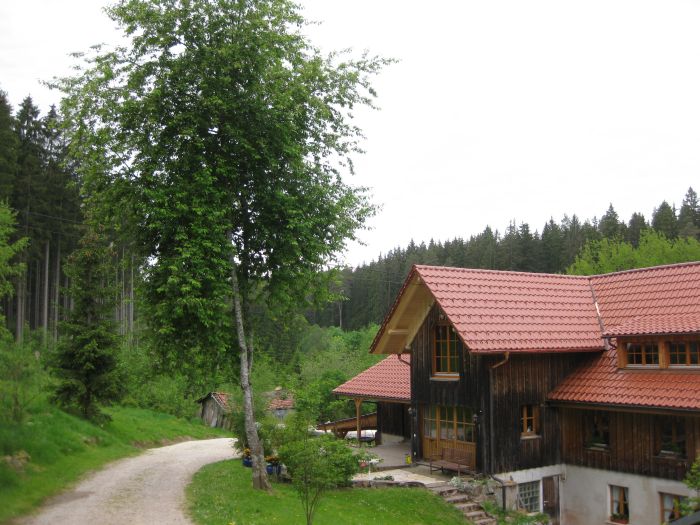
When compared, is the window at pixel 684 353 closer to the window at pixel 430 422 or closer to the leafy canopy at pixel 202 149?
the window at pixel 430 422

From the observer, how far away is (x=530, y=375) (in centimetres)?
1986

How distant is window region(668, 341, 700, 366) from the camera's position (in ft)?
58.2

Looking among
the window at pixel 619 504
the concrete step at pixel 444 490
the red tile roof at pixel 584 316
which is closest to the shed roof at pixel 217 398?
the red tile roof at pixel 584 316

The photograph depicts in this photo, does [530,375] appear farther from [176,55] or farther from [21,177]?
[21,177]

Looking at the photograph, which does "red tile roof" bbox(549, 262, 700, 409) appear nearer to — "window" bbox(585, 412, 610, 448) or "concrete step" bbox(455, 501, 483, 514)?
"window" bbox(585, 412, 610, 448)

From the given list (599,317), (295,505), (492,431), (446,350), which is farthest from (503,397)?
(295,505)

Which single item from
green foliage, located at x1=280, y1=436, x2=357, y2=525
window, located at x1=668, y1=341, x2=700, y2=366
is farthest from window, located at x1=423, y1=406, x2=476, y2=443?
window, located at x1=668, y1=341, x2=700, y2=366

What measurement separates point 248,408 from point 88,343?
1026 centimetres

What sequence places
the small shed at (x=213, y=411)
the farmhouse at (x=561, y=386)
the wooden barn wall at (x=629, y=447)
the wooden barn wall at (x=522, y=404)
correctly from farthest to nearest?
the small shed at (x=213, y=411)
the wooden barn wall at (x=522, y=404)
the farmhouse at (x=561, y=386)
the wooden barn wall at (x=629, y=447)

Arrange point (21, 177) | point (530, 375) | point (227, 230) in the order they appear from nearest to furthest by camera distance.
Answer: point (227, 230)
point (530, 375)
point (21, 177)

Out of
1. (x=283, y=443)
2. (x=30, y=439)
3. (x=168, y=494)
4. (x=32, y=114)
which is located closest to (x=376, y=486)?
(x=283, y=443)

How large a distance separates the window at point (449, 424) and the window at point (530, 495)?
2134mm

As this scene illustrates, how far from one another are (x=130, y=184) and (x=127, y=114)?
74.6 inches

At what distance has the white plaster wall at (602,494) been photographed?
1745 cm
